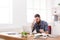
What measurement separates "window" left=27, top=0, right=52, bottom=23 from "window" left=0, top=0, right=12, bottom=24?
0.59 meters

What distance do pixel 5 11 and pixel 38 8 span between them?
3.45ft

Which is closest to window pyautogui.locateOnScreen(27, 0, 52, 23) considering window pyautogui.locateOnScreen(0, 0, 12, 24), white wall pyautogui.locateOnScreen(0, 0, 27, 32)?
white wall pyautogui.locateOnScreen(0, 0, 27, 32)

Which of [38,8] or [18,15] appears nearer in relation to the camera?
[18,15]

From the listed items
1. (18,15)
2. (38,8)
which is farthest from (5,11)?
(38,8)

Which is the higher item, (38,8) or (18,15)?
(38,8)

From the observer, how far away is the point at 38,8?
4559mm

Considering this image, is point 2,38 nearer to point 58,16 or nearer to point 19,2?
point 58,16

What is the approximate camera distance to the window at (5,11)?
14.0 ft

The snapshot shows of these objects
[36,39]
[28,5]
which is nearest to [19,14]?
[28,5]

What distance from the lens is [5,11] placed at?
429cm

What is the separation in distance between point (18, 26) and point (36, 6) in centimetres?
86

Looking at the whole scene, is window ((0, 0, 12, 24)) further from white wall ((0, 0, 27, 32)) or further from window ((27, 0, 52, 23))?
window ((27, 0, 52, 23))

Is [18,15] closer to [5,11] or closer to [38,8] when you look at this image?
[5,11]

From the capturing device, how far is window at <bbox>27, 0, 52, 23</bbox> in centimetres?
449
